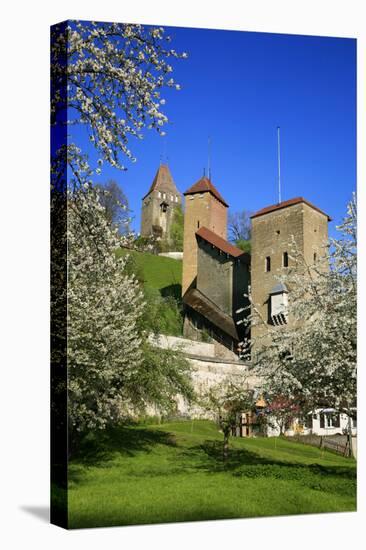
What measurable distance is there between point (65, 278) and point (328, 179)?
4307 millimetres

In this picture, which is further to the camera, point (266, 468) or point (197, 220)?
point (197, 220)

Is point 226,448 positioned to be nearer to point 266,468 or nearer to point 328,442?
point 266,468

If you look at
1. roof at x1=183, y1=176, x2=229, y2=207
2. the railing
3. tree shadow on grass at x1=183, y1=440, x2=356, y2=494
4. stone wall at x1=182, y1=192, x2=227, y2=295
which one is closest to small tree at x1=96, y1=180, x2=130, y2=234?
roof at x1=183, y1=176, x2=229, y2=207

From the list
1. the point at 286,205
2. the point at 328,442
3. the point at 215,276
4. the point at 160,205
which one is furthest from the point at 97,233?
the point at 328,442

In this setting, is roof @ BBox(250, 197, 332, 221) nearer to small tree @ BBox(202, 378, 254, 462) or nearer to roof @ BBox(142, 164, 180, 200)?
roof @ BBox(142, 164, 180, 200)

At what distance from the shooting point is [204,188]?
38.9ft

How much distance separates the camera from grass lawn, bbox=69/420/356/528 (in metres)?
10.5

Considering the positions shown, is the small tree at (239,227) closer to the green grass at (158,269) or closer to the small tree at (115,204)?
the green grass at (158,269)

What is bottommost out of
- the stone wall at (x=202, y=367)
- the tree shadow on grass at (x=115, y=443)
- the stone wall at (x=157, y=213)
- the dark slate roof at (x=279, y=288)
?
the tree shadow on grass at (x=115, y=443)

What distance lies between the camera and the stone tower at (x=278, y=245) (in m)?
12.4

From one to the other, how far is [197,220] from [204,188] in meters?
0.71

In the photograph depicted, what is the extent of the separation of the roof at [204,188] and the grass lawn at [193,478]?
3.09 metres

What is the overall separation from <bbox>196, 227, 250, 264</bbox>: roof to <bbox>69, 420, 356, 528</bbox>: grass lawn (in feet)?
8.23

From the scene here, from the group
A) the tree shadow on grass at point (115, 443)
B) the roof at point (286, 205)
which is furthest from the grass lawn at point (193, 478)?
the roof at point (286, 205)
